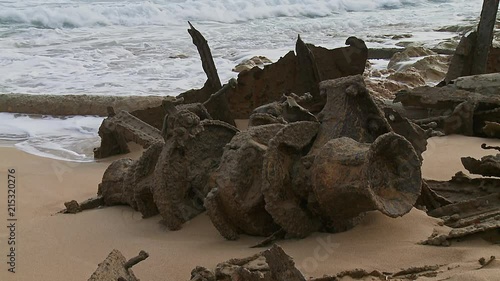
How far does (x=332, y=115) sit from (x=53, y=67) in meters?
9.65

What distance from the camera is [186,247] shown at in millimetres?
3281

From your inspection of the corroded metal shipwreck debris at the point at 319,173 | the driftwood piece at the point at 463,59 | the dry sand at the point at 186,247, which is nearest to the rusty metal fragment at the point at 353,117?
the corroded metal shipwreck debris at the point at 319,173

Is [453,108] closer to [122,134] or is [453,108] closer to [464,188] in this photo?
[464,188]

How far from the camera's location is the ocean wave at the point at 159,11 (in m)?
19.0

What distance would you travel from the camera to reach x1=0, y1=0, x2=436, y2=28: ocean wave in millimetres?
19000

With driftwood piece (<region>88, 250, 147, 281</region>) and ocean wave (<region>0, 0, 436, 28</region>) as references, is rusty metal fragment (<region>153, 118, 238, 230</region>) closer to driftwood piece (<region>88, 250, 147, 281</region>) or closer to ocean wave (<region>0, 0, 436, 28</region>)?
driftwood piece (<region>88, 250, 147, 281</region>)

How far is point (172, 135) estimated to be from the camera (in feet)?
12.0

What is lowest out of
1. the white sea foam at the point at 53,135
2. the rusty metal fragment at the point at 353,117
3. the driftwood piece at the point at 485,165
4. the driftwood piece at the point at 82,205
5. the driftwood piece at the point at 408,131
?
the white sea foam at the point at 53,135

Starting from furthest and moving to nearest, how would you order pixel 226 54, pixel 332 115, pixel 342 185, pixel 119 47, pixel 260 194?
pixel 119 47, pixel 226 54, pixel 332 115, pixel 260 194, pixel 342 185

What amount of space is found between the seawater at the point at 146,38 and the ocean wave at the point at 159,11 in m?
0.03

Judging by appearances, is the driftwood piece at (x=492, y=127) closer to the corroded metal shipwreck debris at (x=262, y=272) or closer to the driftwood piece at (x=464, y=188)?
the driftwood piece at (x=464, y=188)

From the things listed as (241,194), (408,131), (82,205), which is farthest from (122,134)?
(408,131)

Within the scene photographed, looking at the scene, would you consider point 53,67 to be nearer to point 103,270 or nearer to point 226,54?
point 226,54

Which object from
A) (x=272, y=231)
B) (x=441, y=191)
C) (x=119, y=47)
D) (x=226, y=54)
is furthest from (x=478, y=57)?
(x=119, y=47)
